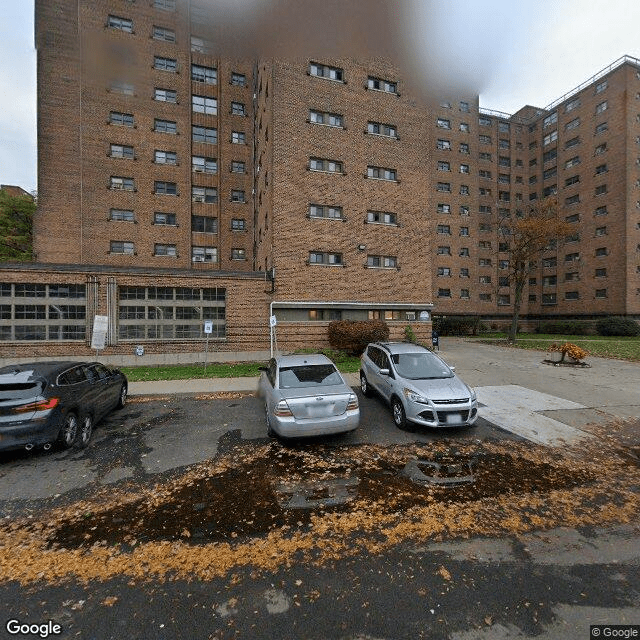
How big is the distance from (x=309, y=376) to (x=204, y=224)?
24688 mm

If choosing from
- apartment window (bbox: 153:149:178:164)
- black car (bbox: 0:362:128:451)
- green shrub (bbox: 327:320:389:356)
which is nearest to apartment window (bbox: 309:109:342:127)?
green shrub (bbox: 327:320:389:356)

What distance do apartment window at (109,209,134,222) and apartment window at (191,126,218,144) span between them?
8.38 m

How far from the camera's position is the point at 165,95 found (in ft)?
83.4

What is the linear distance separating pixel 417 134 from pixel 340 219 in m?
8.12

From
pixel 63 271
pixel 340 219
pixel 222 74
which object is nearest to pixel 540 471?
pixel 340 219

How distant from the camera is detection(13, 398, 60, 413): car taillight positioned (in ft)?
17.2

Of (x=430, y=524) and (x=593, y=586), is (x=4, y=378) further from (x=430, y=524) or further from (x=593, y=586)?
(x=593, y=586)

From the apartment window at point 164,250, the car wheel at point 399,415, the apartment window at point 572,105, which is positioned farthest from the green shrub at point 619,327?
the apartment window at point 164,250

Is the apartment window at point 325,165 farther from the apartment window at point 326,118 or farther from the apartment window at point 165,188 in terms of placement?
the apartment window at point 165,188

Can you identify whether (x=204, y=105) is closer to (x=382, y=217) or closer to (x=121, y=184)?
(x=121, y=184)

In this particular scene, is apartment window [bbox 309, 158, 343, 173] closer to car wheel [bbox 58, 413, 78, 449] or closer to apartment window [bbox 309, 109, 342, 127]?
apartment window [bbox 309, 109, 342, 127]

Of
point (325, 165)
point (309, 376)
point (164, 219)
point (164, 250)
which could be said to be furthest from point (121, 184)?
point (309, 376)

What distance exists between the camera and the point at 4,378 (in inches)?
217

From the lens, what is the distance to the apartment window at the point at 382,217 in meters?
19.3
